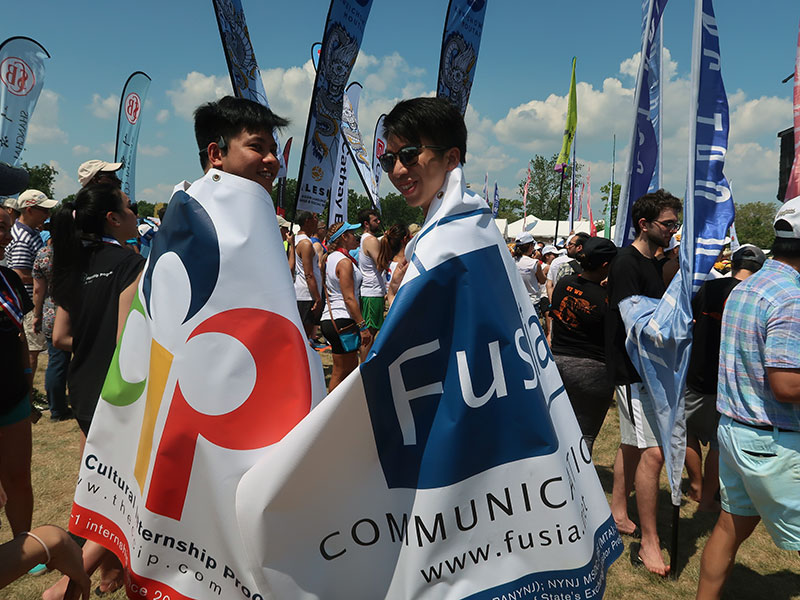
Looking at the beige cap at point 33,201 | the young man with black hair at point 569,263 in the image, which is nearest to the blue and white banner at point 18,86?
the beige cap at point 33,201

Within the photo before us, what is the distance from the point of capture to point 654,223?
145 inches

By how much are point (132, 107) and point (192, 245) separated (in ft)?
37.8

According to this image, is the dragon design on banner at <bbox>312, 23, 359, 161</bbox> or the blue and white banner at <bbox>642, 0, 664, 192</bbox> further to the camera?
the dragon design on banner at <bbox>312, 23, 359, 161</bbox>

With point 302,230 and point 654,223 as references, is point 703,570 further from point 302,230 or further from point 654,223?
point 302,230

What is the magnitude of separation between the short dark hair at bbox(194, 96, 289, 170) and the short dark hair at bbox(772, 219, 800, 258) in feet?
7.35

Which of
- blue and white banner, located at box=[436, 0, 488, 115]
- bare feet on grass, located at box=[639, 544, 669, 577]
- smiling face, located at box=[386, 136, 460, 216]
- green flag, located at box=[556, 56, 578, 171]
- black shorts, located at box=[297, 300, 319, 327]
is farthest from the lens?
green flag, located at box=[556, 56, 578, 171]

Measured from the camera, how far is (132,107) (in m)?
11.5

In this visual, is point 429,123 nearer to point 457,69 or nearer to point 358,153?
point 457,69

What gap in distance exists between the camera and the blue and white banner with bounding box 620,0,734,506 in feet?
9.87

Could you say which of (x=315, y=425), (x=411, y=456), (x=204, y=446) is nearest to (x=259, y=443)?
(x=204, y=446)

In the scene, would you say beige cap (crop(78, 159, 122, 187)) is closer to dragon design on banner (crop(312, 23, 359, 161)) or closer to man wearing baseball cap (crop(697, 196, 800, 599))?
dragon design on banner (crop(312, 23, 359, 161))

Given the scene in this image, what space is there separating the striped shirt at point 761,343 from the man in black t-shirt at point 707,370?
1311 millimetres

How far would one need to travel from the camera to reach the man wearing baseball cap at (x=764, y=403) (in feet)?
7.58

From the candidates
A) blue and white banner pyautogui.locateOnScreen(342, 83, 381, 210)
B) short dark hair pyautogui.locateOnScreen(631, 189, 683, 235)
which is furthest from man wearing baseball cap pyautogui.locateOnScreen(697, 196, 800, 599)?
blue and white banner pyautogui.locateOnScreen(342, 83, 381, 210)
